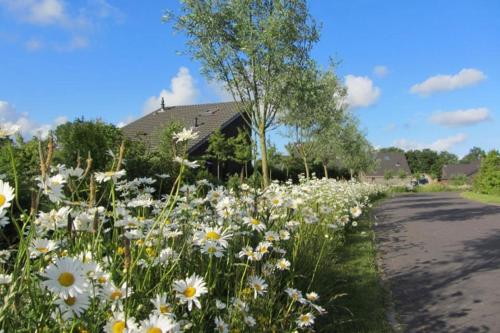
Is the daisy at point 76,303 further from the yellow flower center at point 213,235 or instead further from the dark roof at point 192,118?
the dark roof at point 192,118

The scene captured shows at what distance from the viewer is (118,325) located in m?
1.56

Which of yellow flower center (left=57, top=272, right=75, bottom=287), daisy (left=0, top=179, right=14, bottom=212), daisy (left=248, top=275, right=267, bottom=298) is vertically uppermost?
daisy (left=0, top=179, right=14, bottom=212)

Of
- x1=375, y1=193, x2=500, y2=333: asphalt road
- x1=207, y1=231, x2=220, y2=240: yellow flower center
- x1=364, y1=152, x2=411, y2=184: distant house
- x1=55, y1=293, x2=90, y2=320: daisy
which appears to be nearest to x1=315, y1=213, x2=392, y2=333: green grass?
x1=375, y1=193, x2=500, y2=333: asphalt road

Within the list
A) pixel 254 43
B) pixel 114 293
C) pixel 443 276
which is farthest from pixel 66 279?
pixel 254 43

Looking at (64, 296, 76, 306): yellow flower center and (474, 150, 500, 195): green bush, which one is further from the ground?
(474, 150, 500, 195): green bush

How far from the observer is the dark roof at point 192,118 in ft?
87.7

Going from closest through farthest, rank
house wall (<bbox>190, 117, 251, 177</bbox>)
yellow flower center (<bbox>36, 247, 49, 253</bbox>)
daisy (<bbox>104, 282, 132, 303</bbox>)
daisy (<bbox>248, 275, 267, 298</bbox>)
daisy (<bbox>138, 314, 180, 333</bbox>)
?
daisy (<bbox>138, 314, 180, 333</bbox>)
daisy (<bbox>104, 282, 132, 303</bbox>)
yellow flower center (<bbox>36, 247, 49, 253</bbox>)
daisy (<bbox>248, 275, 267, 298</bbox>)
house wall (<bbox>190, 117, 251, 177</bbox>)

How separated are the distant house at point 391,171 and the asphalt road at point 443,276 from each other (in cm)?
6015

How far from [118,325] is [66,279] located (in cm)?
32

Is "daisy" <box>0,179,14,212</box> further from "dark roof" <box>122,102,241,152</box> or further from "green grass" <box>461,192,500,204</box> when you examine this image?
"green grass" <box>461,192,500,204</box>

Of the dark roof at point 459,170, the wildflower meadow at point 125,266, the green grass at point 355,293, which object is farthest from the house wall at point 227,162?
the dark roof at point 459,170

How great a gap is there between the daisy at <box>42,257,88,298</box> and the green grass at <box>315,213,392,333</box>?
2379 mm

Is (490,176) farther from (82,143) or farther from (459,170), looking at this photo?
(459,170)

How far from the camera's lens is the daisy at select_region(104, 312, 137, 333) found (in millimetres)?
1533
